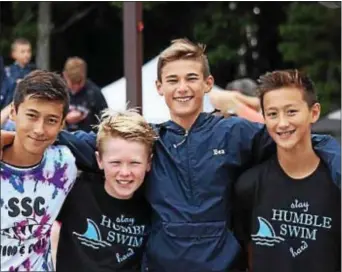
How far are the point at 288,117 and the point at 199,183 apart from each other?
39 cm

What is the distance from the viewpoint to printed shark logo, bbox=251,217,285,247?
2.71 metres

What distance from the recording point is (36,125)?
260 cm

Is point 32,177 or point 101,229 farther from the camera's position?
point 101,229

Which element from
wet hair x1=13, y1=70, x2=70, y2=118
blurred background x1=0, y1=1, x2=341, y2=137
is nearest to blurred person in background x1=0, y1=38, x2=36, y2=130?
wet hair x1=13, y1=70, x2=70, y2=118

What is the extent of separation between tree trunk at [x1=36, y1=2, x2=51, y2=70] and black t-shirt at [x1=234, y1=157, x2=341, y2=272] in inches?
489

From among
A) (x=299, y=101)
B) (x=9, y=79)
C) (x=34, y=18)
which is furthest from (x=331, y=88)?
(x=299, y=101)

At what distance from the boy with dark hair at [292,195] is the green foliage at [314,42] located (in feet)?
35.4

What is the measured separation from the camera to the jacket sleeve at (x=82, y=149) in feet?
9.34

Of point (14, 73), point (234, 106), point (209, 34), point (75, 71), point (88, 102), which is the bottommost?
point (234, 106)

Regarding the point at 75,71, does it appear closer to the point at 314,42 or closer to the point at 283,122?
the point at 283,122

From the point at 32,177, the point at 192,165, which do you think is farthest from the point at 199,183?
the point at 32,177

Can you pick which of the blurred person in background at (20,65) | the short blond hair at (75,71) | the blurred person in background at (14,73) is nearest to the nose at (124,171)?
the blurred person in background at (14,73)

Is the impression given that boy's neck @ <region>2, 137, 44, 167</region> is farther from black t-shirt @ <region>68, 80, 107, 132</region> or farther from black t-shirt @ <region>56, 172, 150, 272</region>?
black t-shirt @ <region>68, 80, 107, 132</region>

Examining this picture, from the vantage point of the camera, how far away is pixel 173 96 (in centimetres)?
281
